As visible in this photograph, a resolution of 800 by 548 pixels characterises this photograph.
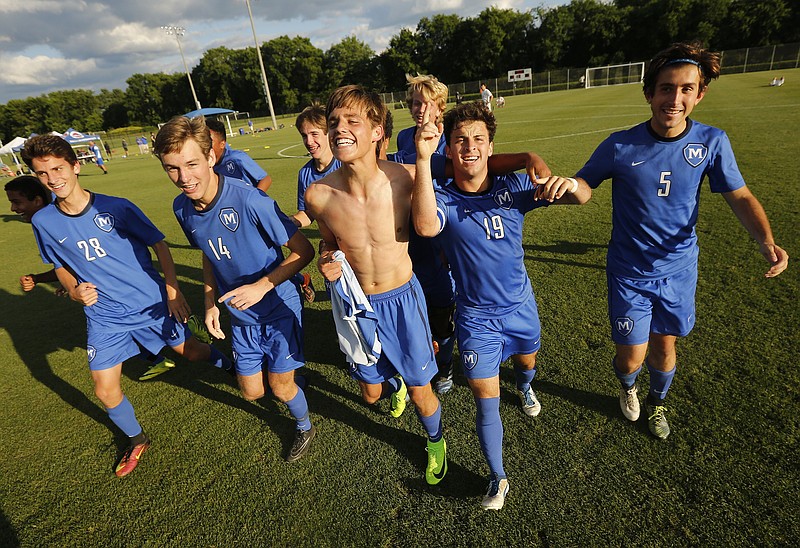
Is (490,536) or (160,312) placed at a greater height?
(160,312)

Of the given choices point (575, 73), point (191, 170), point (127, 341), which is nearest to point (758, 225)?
point (191, 170)

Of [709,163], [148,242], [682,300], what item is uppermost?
[709,163]

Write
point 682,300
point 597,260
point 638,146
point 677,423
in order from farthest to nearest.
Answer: point 597,260
point 677,423
point 682,300
point 638,146

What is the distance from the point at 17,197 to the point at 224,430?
308 cm

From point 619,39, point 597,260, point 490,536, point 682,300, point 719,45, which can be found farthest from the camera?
point 619,39

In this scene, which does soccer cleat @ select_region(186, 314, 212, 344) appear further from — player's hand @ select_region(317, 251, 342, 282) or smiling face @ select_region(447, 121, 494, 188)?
smiling face @ select_region(447, 121, 494, 188)

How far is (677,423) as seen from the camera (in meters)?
3.19

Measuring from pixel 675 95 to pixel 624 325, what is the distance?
154 centimetres

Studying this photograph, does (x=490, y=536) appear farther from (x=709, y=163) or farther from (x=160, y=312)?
(x=160, y=312)

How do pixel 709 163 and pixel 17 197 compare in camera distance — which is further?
pixel 17 197

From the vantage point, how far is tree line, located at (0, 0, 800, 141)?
5394 cm

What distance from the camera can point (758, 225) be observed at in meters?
2.67

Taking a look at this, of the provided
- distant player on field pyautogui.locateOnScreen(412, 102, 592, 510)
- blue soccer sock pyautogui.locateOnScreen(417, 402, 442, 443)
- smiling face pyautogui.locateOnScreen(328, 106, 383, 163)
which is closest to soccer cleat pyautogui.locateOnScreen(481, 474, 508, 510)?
distant player on field pyautogui.locateOnScreen(412, 102, 592, 510)

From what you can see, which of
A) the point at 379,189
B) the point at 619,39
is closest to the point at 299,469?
the point at 379,189
